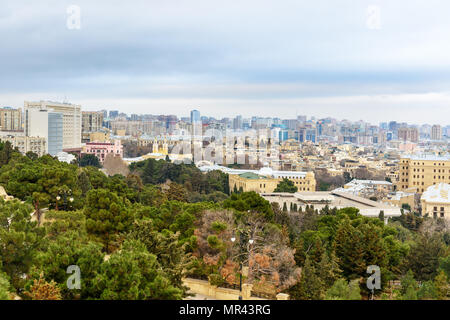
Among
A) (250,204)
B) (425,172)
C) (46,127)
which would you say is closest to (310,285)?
(250,204)

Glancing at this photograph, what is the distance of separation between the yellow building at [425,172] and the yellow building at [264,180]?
29.6 ft

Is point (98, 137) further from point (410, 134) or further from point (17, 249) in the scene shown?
point (17, 249)

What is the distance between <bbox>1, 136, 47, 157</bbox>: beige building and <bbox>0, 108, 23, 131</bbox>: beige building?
2224 cm

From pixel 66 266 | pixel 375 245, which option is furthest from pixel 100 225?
pixel 375 245

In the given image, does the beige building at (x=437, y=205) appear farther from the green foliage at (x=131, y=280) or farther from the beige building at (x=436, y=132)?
the beige building at (x=436, y=132)

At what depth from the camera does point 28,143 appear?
145ft

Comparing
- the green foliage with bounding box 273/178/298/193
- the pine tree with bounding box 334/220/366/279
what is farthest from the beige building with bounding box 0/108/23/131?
the pine tree with bounding box 334/220/366/279

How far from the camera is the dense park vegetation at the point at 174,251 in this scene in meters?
6.98

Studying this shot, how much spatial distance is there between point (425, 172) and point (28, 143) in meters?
→ 33.2

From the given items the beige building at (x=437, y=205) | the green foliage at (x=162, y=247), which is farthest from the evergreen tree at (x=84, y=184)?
the beige building at (x=437, y=205)

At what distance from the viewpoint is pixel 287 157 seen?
66000 mm
